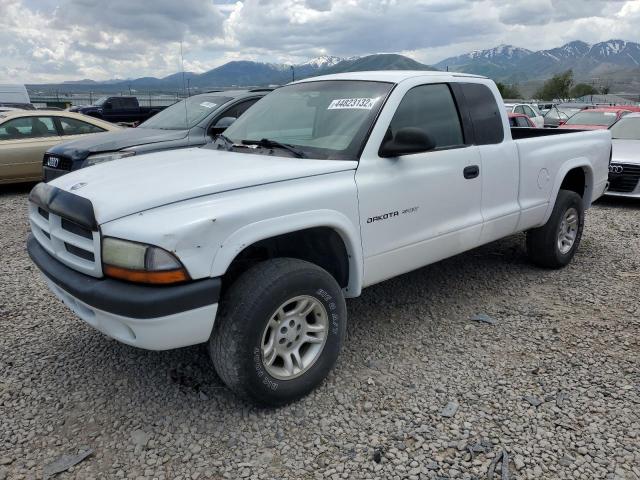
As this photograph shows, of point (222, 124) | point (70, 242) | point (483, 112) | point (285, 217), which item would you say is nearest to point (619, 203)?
point (483, 112)

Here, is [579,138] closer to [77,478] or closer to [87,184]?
[87,184]

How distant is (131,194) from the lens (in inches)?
105

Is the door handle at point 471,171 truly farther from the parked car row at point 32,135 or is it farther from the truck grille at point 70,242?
the parked car row at point 32,135

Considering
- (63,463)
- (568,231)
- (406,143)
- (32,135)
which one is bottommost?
(63,463)

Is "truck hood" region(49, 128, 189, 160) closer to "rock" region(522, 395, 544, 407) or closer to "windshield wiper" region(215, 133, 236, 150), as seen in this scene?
"windshield wiper" region(215, 133, 236, 150)

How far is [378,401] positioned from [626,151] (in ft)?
26.4

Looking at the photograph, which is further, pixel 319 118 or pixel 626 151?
pixel 626 151

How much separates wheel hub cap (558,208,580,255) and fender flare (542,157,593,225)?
0.30 metres

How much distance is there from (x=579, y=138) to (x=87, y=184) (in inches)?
178

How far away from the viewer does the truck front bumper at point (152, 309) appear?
2.41 meters

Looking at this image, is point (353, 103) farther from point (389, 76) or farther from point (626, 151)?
point (626, 151)

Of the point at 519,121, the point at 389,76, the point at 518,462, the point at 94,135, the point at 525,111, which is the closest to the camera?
the point at 518,462

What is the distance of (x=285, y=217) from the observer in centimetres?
277

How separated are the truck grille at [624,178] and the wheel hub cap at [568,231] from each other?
12.9 feet
